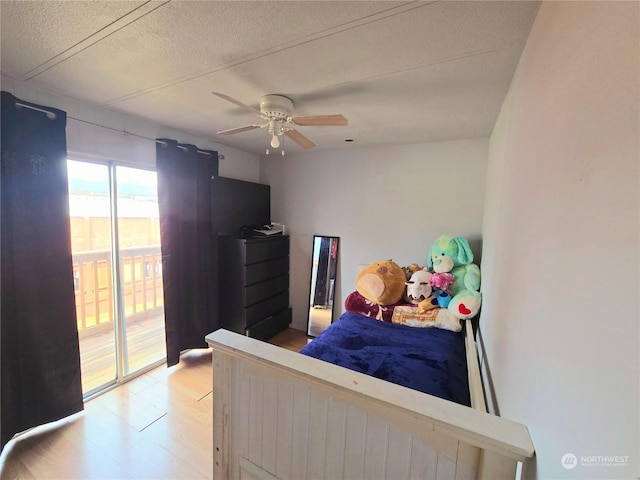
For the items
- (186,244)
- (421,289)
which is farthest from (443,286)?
(186,244)

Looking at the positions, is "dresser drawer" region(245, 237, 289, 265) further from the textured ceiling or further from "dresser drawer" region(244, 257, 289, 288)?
the textured ceiling

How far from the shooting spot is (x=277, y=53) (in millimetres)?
1277

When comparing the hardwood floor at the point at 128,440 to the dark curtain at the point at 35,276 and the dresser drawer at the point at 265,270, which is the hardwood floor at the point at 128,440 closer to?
the dark curtain at the point at 35,276

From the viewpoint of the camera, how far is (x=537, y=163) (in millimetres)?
804

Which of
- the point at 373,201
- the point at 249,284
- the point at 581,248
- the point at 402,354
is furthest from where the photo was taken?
the point at 373,201

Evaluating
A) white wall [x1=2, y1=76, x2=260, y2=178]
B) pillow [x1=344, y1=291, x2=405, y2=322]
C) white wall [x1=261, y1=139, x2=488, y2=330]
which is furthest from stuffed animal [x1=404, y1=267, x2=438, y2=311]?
white wall [x1=2, y1=76, x2=260, y2=178]

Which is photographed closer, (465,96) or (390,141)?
→ (465,96)

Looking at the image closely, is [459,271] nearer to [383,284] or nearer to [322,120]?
[383,284]

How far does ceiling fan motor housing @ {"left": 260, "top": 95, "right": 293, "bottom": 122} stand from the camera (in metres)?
1.68

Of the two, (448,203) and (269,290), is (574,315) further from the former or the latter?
(269,290)

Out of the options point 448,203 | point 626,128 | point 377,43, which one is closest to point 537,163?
point 626,128

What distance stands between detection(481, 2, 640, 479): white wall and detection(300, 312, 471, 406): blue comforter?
581 millimetres

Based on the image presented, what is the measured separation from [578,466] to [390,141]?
2784 mm

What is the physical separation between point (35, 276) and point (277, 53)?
6.67ft
